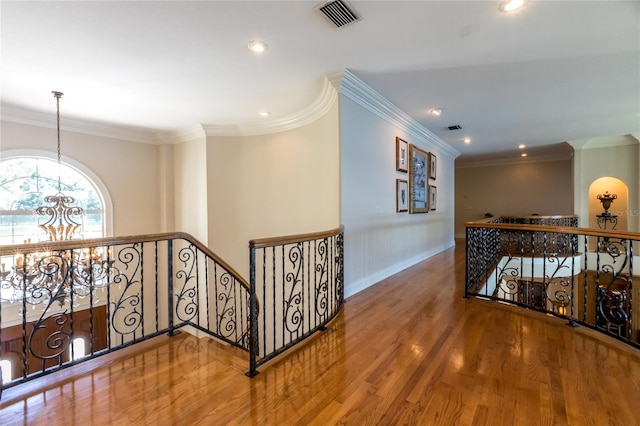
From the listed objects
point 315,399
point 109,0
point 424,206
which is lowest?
point 315,399

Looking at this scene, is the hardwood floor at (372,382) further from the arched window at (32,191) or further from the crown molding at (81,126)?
the crown molding at (81,126)

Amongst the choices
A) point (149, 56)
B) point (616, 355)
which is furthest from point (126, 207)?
point (616, 355)

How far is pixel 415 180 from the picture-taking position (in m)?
5.57

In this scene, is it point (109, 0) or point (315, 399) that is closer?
point (315, 399)

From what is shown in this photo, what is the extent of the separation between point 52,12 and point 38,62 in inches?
44.8

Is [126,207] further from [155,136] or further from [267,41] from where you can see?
[267,41]

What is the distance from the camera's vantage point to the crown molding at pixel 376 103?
345 centimetres

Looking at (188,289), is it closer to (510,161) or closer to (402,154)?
(402,154)

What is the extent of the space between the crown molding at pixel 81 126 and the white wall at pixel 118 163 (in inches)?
2.7

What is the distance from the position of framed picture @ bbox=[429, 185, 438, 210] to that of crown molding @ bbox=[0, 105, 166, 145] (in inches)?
232

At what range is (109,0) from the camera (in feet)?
7.06

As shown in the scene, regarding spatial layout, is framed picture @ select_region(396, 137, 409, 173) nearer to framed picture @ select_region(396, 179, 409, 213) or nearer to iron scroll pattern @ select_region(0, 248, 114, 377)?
framed picture @ select_region(396, 179, 409, 213)

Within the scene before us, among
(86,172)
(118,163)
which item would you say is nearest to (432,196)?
(118,163)

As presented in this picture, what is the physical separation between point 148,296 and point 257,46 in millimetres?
5440
